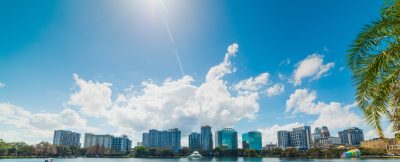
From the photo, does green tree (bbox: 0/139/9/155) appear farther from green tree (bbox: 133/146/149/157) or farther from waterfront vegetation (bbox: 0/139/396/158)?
green tree (bbox: 133/146/149/157)

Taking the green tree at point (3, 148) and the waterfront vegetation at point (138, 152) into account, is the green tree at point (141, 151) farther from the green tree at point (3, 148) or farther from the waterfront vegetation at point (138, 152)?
the green tree at point (3, 148)

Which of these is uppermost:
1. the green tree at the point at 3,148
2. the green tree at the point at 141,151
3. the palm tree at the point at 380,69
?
the palm tree at the point at 380,69

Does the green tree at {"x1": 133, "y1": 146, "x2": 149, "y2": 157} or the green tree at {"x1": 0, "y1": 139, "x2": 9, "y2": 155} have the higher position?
the green tree at {"x1": 0, "y1": 139, "x2": 9, "y2": 155}

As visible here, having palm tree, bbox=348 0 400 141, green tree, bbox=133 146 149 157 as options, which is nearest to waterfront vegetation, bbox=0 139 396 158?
green tree, bbox=133 146 149 157

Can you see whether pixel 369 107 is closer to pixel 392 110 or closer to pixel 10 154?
pixel 392 110

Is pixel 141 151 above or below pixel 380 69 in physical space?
below

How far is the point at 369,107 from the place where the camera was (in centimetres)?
450

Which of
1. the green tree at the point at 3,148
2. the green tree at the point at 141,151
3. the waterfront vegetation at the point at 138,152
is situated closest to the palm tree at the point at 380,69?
the waterfront vegetation at the point at 138,152

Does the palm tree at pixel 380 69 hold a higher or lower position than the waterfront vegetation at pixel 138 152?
higher

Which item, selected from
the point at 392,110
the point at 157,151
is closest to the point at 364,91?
the point at 392,110

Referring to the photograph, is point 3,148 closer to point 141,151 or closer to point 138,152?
point 138,152

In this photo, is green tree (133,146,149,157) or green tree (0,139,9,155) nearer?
green tree (0,139,9,155)

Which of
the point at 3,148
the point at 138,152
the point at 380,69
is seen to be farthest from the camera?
the point at 138,152

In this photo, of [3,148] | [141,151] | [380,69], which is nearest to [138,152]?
[141,151]
